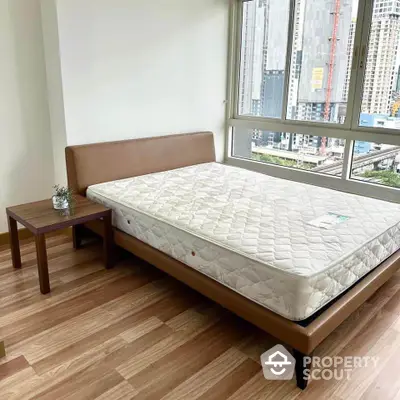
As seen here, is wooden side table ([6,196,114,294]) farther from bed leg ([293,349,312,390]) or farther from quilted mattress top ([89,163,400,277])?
bed leg ([293,349,312,390])

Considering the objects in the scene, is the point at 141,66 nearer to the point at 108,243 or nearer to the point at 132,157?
the point at 132,157

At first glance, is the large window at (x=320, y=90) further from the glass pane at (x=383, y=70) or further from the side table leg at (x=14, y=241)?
the side table leg at (x=14, y=241)

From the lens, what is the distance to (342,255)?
2.01 metres

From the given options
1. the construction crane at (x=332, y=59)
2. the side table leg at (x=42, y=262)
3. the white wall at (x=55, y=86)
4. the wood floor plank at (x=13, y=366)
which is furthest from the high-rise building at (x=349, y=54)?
the wood floor plank at (x=13, y=366)

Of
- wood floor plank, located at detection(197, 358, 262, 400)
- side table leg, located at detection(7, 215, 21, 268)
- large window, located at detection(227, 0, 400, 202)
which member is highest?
large window, located at detection(227, 0, 400, 202)

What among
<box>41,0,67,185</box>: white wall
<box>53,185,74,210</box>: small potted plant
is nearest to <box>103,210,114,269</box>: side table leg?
<box>53,185,74,210</box>: small potted plant

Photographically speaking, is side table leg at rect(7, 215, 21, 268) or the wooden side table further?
side table leg at rect(7, 215, 21, 268)

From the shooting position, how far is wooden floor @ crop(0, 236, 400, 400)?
1.86 m

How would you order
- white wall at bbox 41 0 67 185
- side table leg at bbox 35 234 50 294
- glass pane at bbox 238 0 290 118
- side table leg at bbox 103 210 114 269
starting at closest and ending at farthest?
side table leg at bbox 35 234 50 294 < side table leg at bbox 103 210 114 269 < white wall at bbox 41 0 67 185 < glass pane at bbox 238 0 290 118

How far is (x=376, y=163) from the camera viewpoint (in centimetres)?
352

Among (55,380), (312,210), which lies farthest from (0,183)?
(312,210)

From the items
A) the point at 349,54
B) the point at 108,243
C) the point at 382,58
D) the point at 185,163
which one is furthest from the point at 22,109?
the point at 382,58

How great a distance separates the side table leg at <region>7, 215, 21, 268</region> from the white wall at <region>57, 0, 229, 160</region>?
821 mm

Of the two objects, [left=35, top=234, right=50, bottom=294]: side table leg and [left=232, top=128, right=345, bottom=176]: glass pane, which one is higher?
[left=232, top=128, right=345, bottom=176]: glass pane
